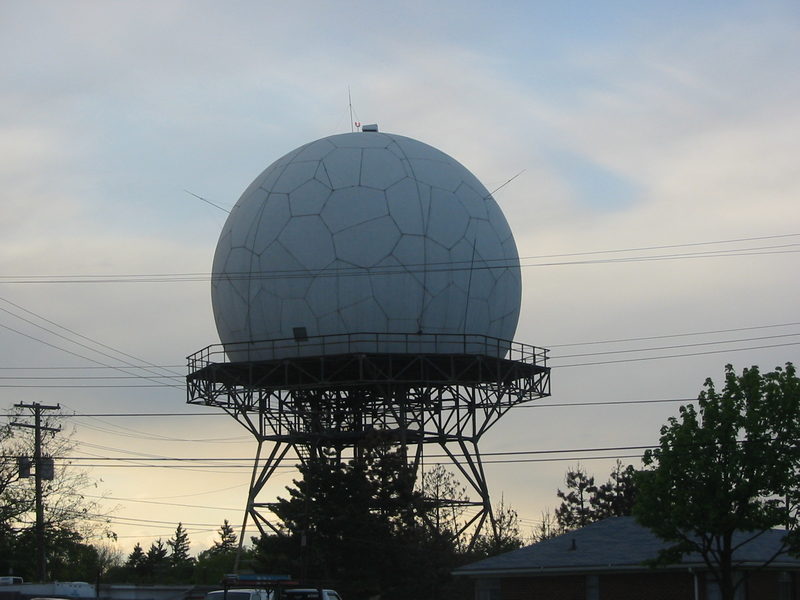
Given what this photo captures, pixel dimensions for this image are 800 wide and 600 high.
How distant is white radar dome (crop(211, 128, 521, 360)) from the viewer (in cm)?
4569

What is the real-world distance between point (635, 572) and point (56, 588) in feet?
51.5

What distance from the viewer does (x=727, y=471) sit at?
31391 mm

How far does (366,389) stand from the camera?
49562 millimetres

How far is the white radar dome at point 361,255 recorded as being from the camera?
4569cm

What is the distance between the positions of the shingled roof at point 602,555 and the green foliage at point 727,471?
1650 millimetres

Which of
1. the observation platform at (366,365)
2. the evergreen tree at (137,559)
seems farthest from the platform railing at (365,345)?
the evergreen tree at (137,559)

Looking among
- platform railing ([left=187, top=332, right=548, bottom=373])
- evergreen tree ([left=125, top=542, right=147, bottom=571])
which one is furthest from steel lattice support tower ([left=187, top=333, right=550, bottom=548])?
evergreen tree ([left=125, top=542, right=147, bottom=571])

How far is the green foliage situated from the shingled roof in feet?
5.41

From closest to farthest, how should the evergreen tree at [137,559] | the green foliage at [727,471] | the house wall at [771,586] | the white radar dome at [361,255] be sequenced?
the green foliage at [727,471]
the house wall at [771,586]
the white radar dome at [361,255]
the evergreen tree at [137,559]

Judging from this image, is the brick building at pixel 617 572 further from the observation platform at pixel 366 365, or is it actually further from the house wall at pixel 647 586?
the observation platform at pixel 366 365

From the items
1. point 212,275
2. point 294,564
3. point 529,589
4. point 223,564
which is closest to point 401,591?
point 294,564

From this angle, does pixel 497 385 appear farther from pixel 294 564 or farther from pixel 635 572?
pixel 635 572

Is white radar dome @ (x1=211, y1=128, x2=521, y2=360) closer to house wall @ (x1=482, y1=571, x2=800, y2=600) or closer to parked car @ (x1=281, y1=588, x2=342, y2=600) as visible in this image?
house wall @ (x1=482, y1=571, x2=800, y2=600)

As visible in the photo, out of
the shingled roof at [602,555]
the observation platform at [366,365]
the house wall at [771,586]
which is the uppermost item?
the observation platform at [366,365]
